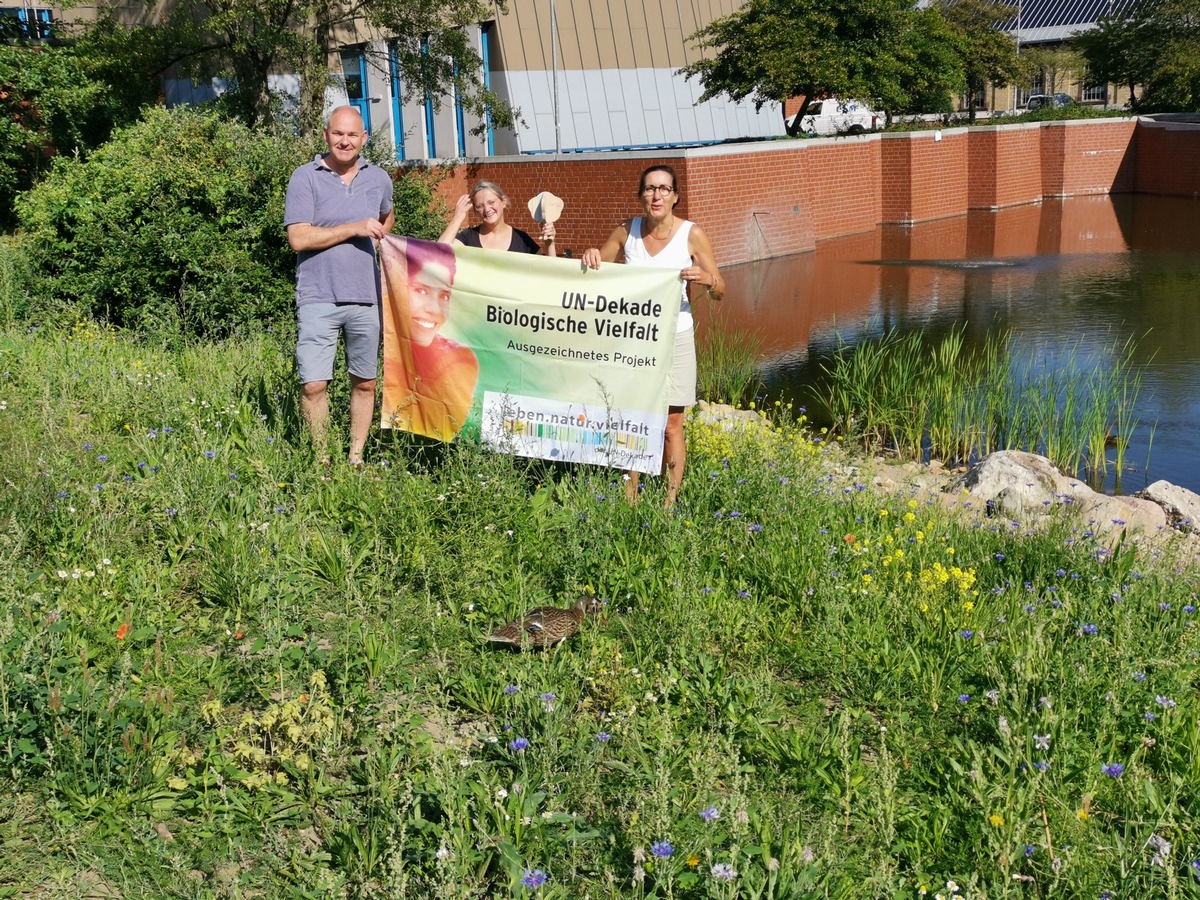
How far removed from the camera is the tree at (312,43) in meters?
17.4

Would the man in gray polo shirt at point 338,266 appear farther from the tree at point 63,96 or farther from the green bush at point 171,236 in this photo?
the tree at point 63,96

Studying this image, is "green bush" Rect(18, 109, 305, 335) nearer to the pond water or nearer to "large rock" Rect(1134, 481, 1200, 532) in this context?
the pond water

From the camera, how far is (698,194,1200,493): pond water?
12.5 m

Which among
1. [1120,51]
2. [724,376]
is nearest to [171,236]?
[724,376]

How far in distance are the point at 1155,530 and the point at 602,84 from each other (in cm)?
2967

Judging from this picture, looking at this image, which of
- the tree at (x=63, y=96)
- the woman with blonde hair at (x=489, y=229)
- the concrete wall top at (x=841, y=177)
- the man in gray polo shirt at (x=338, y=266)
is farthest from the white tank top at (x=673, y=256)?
the tree at (x=63, y=96)

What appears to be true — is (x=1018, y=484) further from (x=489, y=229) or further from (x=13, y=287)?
(x=13, y=287)

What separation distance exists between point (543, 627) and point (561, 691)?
0.46 metres

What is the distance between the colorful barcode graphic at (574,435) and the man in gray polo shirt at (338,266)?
846 mm

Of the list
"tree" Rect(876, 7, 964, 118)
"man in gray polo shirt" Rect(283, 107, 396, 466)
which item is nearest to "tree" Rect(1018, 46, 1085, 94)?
"tree" Rect(876, 7, 964, 118)

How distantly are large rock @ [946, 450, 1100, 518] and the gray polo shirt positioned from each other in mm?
3646

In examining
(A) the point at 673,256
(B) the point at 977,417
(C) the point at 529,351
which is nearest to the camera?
(A) the point at 673,256

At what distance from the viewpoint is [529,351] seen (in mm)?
6719

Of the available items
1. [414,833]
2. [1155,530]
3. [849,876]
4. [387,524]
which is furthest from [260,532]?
[1155,530]
